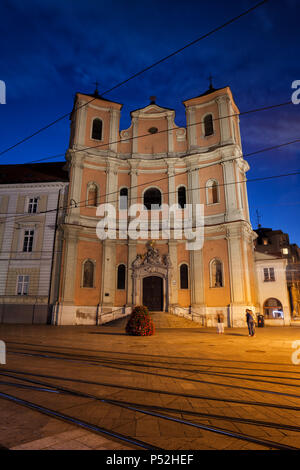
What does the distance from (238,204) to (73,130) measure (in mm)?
17150

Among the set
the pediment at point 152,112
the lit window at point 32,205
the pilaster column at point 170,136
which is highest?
the pediment at point 152,112

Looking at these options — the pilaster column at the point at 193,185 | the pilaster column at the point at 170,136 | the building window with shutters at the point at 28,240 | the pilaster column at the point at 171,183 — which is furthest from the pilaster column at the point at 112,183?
the building window with shutters at the point at 28,240

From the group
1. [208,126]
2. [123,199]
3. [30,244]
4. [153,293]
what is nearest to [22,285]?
[30,244]

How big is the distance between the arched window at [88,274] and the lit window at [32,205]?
6388mm

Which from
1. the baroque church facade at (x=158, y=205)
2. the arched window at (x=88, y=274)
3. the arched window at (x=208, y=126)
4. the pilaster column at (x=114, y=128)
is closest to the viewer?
the baroque church facade at (x=158, y=205)

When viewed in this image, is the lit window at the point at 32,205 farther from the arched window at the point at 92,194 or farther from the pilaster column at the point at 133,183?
the pilaster column at the point at 133,183

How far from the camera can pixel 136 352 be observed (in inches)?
359

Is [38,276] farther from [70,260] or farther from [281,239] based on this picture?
[281,239]

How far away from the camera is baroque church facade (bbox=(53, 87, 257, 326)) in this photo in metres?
23.2

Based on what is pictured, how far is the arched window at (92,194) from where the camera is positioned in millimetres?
26002

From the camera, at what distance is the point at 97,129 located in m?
28.5

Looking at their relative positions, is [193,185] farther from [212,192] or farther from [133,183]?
[133,183]

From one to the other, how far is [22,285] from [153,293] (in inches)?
414

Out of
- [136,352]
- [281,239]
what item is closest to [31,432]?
[136,352]
